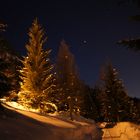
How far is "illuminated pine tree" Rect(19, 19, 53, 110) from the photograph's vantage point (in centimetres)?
3541

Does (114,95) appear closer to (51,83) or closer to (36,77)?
(51,83)

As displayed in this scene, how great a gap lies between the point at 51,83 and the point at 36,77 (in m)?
2.49

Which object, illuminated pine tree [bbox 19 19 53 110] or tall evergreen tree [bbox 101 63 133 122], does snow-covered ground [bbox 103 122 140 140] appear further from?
tall evergreen tree [bbox 101 63 133 122]

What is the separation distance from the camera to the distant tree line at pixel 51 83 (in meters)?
23.2

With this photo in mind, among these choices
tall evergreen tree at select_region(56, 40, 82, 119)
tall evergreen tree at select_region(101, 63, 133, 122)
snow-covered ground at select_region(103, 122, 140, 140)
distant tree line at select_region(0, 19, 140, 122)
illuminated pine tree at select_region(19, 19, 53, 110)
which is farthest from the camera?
tall evergreen tree at select_region(101, 63, 133, 122)

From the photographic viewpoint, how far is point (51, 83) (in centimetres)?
3741

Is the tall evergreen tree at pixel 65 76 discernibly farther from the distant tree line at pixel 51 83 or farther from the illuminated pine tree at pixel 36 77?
the illuminated pine tree at pixel 36 77

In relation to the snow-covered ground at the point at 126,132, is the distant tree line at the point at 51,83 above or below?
above

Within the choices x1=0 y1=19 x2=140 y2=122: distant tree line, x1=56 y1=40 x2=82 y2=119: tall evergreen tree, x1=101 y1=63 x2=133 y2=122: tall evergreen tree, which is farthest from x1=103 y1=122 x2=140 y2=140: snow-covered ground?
x1=101 y1=63 x2=133 y2=122: tall evergreen tree

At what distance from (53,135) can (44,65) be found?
1631cm

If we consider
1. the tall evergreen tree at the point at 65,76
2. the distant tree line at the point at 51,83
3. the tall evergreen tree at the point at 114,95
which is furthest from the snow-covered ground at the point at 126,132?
the tall evergreen tree at the point at 114,95

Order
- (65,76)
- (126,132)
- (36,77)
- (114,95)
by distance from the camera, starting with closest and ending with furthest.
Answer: (126,132) < (36,77) < (65,76) < (114,95)

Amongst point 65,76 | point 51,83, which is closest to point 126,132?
point 51,83

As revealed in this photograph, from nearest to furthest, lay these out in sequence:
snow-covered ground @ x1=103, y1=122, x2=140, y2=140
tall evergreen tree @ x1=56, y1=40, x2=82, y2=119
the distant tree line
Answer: the distant tree line, snow-covered ground @ x1=103, y1=122, x2=140, y2=140, tall evergreen tree @ x1=56, y1=40, x2=82, y2=119
